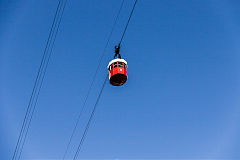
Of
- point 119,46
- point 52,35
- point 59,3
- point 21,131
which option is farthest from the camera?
→ point 21,131

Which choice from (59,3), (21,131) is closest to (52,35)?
(59,3)

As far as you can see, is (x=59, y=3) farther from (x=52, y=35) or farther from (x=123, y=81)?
(x=123, y=81)

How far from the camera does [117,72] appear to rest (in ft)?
26.0

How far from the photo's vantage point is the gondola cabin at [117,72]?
7977 mm

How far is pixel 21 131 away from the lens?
12.2m

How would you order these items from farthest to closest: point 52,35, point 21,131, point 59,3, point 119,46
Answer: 1. point 21,131
2. point 52,35
3. point 59,3
4. point 119,46

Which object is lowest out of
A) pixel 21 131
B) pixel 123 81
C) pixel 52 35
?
pixel 123 81

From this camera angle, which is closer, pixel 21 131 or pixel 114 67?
pixel 114 67

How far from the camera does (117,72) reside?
7918mm

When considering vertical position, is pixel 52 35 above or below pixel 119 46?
above

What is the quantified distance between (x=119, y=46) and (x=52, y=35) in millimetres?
4043

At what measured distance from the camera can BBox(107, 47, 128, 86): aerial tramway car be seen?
798 cm

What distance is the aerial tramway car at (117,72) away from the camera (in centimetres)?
798

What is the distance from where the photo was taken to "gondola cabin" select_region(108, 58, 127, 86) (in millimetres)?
7977
